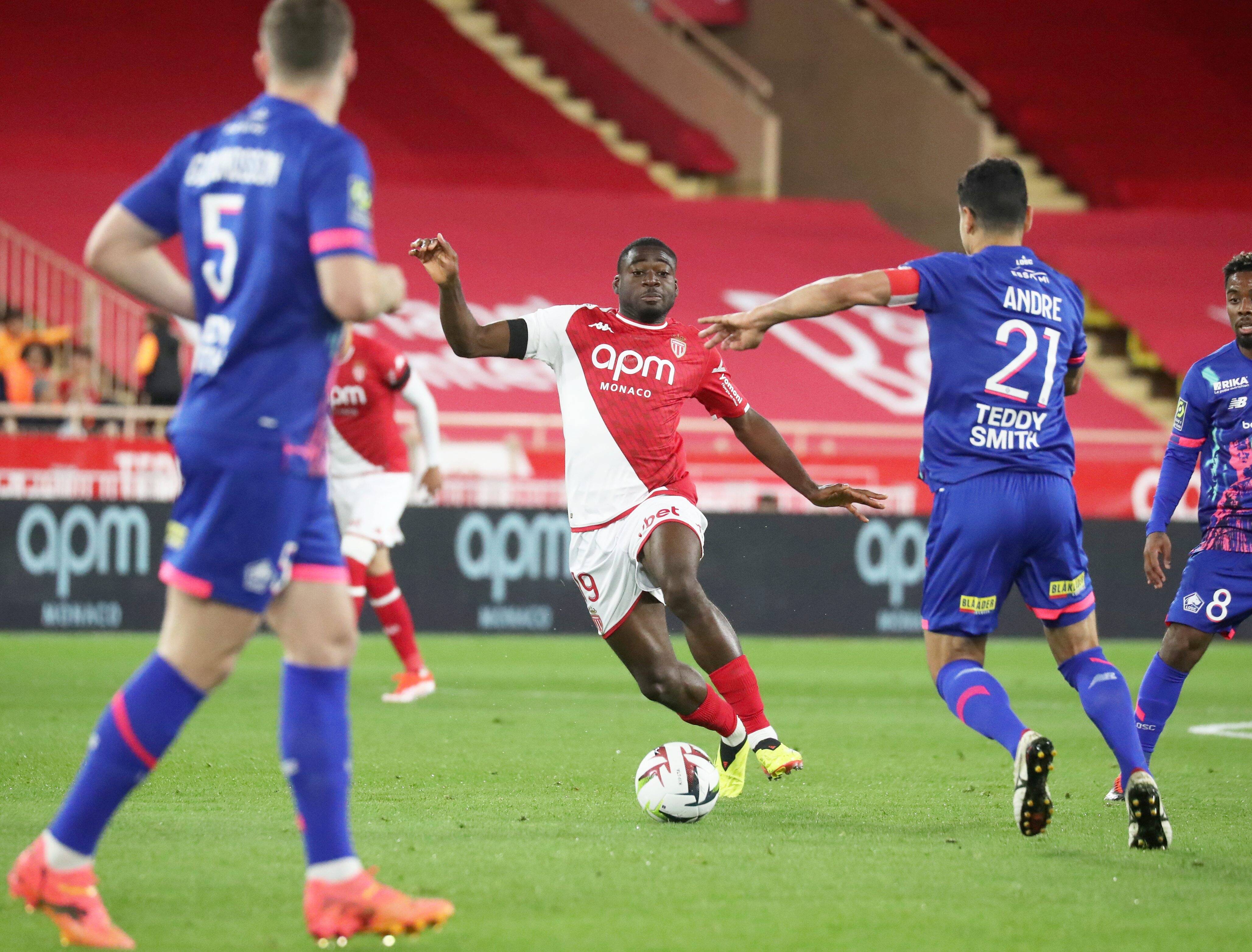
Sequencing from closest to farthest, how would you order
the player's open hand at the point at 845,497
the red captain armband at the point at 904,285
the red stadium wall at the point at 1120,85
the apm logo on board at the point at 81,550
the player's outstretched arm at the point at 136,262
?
the player's outstretched arm at the point at 136,262, the red captain armband at the point at 904,285, the player's open hand at the point at 845,497, the apm logo on board at the point at 81,550, the red stadium wall at the point at 1120,85

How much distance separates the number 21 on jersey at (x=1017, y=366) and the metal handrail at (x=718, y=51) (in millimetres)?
21264

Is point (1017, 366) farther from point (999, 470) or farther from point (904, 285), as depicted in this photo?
point (904, 285)

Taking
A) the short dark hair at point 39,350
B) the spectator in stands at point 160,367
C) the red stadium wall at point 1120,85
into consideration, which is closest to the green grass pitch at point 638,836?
the spectator in stands at point 160,367

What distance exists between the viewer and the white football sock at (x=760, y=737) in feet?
22.8

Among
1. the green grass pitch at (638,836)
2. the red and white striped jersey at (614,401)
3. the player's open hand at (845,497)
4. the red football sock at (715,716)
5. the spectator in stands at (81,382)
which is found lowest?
the green grass pitch at (638,836)

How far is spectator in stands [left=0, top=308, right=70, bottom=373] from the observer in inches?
657

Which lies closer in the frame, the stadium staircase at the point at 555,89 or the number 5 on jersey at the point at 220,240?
the number 5 on jersey at the point at 220,240

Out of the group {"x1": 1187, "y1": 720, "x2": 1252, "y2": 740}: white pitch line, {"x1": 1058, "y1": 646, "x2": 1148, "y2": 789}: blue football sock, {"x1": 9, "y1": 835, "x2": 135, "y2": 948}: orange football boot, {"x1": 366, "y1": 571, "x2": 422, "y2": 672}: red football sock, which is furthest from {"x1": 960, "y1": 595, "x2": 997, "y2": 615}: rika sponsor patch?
{"x1": 366, "y1": 571, "x2": 422, "y2": 672}: red football sock

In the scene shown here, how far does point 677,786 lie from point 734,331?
182 cm

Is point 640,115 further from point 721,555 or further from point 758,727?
point 758,727

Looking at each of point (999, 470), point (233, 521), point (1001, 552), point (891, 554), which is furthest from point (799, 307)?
point (891, 554)

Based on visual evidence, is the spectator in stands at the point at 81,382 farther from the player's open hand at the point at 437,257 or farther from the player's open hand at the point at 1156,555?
the player's open hand at the point at 1156,555

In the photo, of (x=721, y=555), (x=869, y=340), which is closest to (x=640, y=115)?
(x=869, y=340)

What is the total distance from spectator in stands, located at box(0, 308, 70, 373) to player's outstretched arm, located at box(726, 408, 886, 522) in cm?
1124
